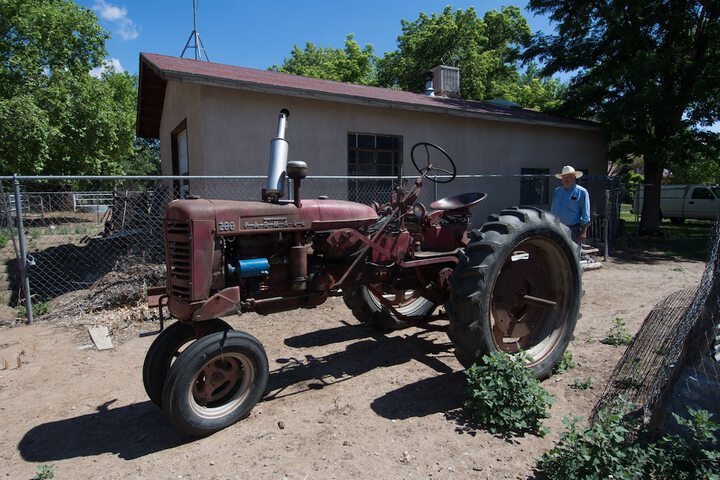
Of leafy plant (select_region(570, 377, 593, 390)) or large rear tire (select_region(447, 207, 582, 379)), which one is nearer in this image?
large rear tire (select_region(447, 207, 582, 379))

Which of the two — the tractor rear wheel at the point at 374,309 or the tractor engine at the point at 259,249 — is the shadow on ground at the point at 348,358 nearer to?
the tractor rear wheel at the point at 374,309

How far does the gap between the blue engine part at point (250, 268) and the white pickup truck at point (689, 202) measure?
19.4 metres

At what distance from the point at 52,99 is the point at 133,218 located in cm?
995

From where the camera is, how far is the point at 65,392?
372cm

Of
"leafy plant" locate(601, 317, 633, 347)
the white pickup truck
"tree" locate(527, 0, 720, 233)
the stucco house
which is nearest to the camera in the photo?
"leafy plant" locate(601, 317, 633, 347)

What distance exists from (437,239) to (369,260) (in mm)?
916

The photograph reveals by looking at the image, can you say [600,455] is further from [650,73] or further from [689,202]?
[689,202]

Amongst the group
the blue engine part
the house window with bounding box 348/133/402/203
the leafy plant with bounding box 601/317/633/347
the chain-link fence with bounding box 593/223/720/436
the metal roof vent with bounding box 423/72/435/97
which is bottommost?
the leafy plant with bounding box 601/317/633/347

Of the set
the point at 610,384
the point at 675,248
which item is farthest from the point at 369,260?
the point at 675,248

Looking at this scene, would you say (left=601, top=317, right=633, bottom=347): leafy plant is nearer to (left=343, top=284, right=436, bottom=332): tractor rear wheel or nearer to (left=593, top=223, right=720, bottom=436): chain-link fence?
(left=593, top=223, right=720, bottom=436): chain-link fence

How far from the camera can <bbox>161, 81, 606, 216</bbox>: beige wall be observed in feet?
27.6

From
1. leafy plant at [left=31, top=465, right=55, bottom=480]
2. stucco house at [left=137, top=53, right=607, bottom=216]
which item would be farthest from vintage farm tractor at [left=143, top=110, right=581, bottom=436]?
stucco house at [left=137, top=53, right=607, bottom=216]

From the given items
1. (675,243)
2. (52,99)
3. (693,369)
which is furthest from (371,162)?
(52,99)

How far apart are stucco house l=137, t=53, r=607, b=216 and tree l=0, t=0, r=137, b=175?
3.72 metres
